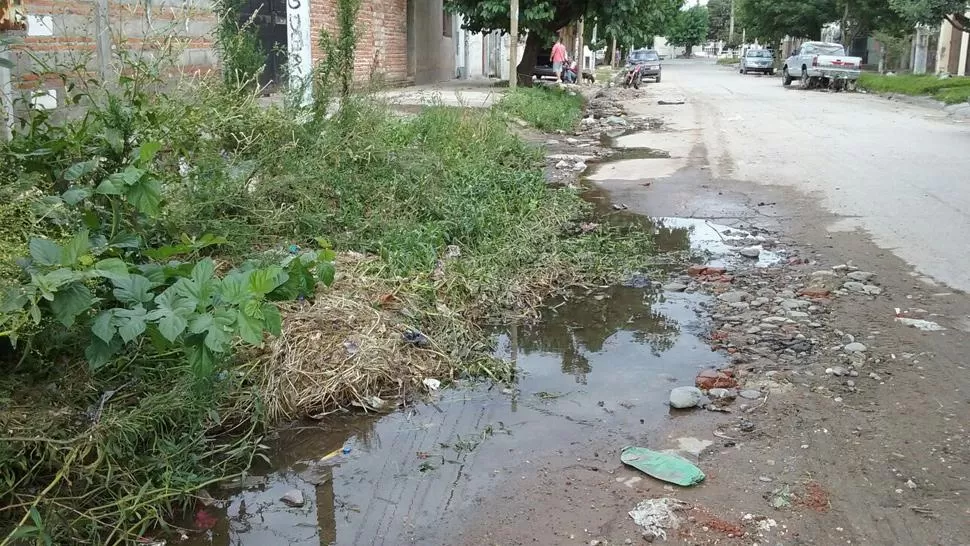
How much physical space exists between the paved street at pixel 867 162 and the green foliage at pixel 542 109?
241cm

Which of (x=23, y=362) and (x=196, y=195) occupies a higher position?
(x=196, y=195)

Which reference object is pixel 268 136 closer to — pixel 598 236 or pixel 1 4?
pixel 1 4

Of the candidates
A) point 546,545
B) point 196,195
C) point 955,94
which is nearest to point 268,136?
point 196,195

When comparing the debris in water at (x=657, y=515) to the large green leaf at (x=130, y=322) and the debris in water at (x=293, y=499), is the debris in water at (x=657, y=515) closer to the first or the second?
the debris in water at (x=293, y=499)

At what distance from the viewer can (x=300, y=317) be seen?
439 centimetres

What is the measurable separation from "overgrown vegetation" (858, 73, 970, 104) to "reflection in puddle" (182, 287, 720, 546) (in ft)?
65.8

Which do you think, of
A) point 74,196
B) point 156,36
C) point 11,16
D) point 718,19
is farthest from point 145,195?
point 718,19

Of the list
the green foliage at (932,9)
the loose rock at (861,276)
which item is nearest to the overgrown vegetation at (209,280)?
the loose rock at (861,276)

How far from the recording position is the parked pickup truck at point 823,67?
29141mm

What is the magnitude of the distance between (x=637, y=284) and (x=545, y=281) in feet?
2.38

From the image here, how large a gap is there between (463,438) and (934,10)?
23018mm

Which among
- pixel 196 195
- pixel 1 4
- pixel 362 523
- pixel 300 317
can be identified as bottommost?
pixel 362 523

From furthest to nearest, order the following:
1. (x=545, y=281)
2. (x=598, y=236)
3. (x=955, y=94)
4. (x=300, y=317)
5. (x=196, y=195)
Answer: (x=955, y=94)
(x=598, y=236)
(x=545, y=281)
(x=196, y=195)
(x=300, y=317)

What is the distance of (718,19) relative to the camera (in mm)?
107500
